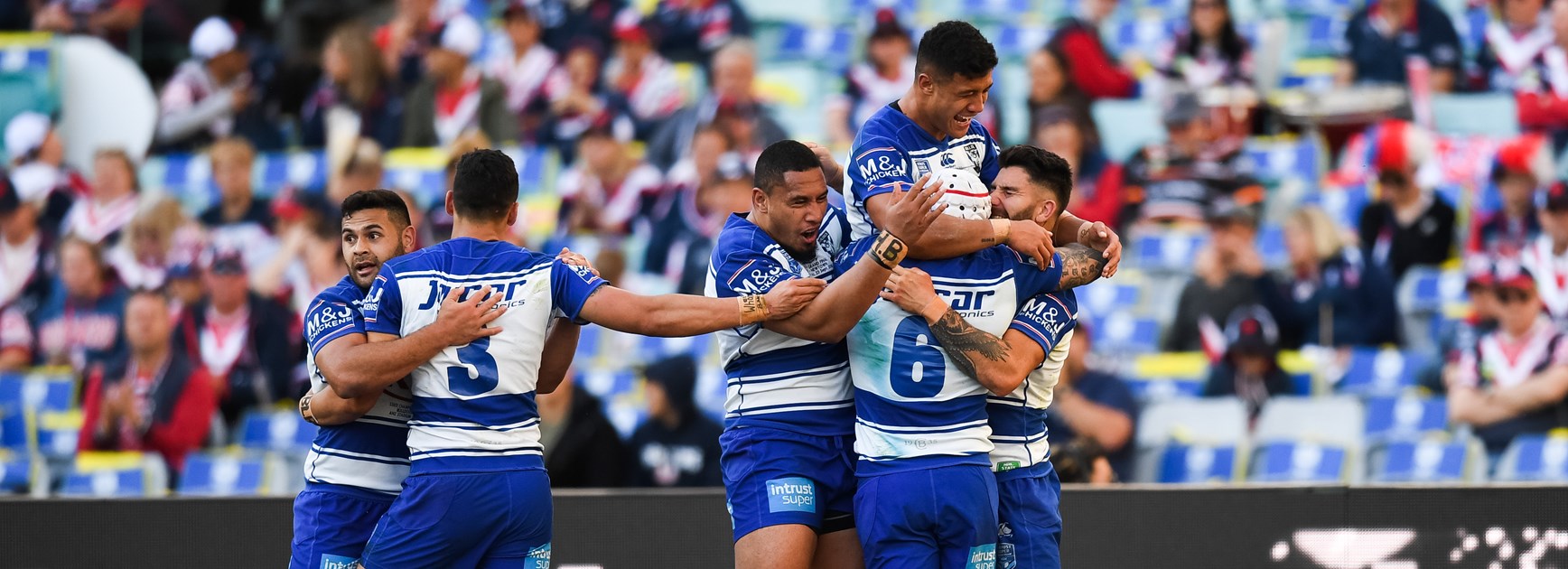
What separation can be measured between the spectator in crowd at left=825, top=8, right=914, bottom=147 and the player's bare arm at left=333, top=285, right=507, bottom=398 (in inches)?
312

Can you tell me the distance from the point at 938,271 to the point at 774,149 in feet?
2.38

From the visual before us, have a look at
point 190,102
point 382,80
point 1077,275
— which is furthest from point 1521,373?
point 190,102

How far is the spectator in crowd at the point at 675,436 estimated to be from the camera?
983cm

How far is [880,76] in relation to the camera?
14070 millimetres

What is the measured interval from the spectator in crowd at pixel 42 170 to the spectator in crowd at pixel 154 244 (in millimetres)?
854

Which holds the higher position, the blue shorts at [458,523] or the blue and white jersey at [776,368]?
the blue and white jersey at [776,368]

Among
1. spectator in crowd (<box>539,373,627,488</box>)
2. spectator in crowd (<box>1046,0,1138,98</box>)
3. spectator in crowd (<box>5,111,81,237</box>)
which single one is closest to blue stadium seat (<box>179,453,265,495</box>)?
spectator in crowd (<box>539,373,627,488</box>)

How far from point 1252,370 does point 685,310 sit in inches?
217

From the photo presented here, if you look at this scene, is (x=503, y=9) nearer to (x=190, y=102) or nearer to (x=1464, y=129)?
(x=190, y=102)

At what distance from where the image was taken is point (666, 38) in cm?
1520

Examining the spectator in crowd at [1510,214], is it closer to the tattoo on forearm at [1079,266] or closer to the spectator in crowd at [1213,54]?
the spectator in crowd at [1213,54]

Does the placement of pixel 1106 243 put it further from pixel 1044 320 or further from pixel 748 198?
pixel 748 198

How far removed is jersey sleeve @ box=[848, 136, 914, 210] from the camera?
6.16 metres

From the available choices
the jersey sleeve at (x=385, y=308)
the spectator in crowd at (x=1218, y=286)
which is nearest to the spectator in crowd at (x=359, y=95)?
the spectator in crowd at (x=1218, y=286)
